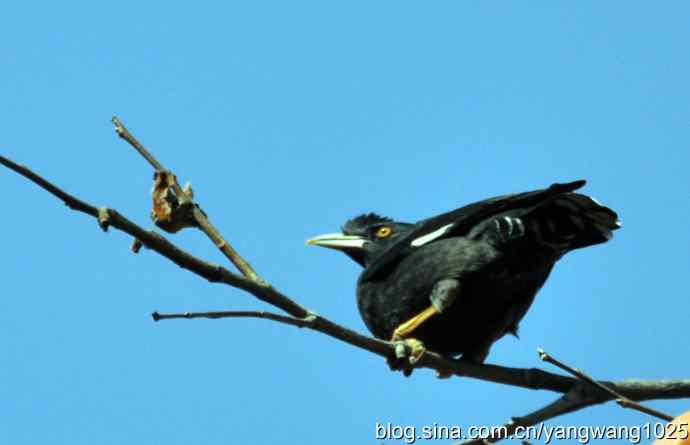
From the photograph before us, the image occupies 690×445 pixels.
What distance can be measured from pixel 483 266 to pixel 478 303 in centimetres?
30

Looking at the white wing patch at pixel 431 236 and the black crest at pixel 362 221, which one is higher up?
the black crest at pixel 362 221

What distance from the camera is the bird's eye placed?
1033cm

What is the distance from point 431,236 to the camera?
8.87 metres

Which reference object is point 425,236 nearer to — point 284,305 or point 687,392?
point 687,392

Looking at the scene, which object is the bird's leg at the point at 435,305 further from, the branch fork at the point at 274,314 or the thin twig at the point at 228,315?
the thin twig at the point at 228,315

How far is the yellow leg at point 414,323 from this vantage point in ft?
27.5

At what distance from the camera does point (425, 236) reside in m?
8.96

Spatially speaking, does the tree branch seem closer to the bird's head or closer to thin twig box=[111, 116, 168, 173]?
thin twig box=[111, 116, 168, 173]

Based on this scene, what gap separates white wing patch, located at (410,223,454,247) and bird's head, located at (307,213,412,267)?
45.8 inches

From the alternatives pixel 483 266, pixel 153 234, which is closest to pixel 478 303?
pixel 483 266

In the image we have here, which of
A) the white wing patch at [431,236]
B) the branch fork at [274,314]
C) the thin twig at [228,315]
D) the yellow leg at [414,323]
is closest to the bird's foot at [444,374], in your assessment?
the branch fork at [274,314]

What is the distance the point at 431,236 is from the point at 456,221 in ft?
0.78

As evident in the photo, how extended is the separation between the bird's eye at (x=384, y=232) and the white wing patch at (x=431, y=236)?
50.6 inches

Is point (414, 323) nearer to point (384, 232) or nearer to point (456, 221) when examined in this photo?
point (456, 221)
